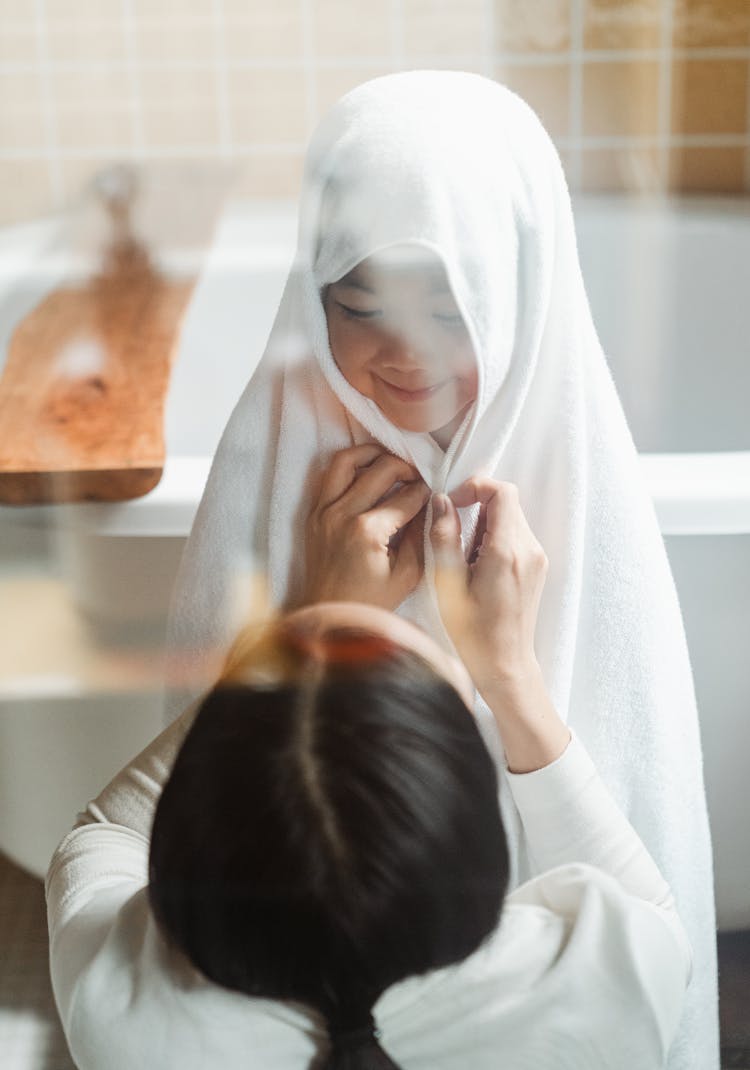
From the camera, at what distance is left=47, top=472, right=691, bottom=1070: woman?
409 millimetres

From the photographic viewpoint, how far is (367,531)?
463 millimetres

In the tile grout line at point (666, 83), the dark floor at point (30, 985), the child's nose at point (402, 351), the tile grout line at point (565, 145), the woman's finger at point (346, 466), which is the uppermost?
the tile grout line at point (666, 83)

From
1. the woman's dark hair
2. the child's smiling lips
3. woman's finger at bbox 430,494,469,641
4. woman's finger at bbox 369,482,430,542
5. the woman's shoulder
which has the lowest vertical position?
the woman's shoulder

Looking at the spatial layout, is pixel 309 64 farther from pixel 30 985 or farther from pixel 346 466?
pixel 30 985

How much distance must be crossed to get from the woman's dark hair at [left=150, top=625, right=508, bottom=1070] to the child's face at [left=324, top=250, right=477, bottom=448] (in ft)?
0.32

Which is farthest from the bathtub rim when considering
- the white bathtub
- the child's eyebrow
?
the child's eyebrow

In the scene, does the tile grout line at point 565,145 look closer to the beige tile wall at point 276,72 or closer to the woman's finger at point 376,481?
the beige tile wall at point 276,72

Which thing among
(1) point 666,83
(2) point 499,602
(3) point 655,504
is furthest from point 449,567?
(1) point 666,83

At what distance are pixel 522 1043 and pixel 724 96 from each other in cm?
42

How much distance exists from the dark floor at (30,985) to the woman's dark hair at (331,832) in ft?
0.41

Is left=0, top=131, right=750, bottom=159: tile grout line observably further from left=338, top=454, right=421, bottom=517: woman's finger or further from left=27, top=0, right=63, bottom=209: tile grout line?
left=338, top=454, right=421, bottom=517: woman's finger

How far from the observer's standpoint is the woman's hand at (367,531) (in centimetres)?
46

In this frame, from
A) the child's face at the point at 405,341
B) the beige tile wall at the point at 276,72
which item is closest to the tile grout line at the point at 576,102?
the beige tile wall at the point at 276,72

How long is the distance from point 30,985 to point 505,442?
0.36 metres
